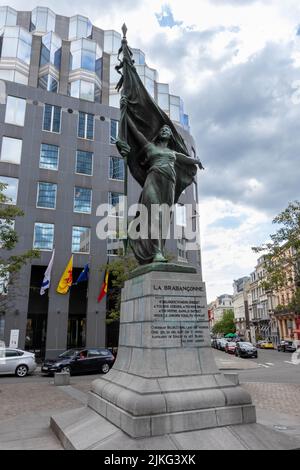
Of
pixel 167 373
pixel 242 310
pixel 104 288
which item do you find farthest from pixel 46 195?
pixel 242 310

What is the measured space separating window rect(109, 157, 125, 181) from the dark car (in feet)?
54.4

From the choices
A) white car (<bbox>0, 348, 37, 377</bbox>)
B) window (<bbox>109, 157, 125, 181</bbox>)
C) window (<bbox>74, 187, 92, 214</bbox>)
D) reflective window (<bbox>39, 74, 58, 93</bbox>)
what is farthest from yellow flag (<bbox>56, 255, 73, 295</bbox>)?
reflective window (<bbox>39, 74, 58, 93</bbox>)

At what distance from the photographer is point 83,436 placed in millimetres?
5141

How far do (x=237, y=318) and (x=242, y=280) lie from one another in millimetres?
13901

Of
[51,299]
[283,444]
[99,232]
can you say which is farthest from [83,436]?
[99,232]

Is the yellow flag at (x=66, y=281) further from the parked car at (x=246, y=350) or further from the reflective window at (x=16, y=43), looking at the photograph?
the reflective window at (x=16, y=43)

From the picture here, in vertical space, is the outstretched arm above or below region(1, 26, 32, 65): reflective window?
below

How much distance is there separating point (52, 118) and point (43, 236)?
10.9 m

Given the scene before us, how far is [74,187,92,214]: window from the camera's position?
3130cm

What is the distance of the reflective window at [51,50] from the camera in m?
34.8

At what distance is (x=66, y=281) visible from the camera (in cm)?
2758

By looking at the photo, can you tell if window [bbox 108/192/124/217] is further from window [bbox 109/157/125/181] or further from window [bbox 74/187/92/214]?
window [bbox 74/187/92/214]

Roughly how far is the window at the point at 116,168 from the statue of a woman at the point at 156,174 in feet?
84.6

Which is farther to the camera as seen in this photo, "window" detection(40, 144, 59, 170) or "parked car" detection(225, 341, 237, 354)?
"parked car" detection(225, 341, 237, 354)
